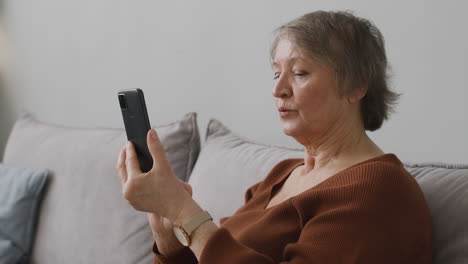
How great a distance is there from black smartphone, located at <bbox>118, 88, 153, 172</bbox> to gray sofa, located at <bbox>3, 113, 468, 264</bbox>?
423 millimetres

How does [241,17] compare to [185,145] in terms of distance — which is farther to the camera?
[241,17]

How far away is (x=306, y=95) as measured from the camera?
126 cm

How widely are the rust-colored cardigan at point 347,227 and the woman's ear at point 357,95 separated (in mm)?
156

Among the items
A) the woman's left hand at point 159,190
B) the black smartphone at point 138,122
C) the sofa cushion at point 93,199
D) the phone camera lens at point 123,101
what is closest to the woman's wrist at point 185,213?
the woman's left hand at point 159,190

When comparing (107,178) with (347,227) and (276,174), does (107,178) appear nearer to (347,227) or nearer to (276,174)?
(276,174)

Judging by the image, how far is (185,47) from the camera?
7.37 ft

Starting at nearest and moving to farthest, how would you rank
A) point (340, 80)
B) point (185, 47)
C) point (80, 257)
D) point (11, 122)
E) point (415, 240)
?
point (415, 240) < point (340, 80) < point (80, 257) < point (185, 47) < point (11, 122)

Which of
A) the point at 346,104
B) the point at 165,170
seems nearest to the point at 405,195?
the point at 346,104

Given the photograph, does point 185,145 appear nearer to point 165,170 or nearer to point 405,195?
point 165,170

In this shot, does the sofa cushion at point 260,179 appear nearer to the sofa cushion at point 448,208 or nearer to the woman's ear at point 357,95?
the sofa cushion at point 448,208

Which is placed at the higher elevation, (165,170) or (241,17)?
(241,17)

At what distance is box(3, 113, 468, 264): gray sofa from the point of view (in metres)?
1.62

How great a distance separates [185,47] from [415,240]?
53.2 inches

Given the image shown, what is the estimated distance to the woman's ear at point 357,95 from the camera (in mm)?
1284
